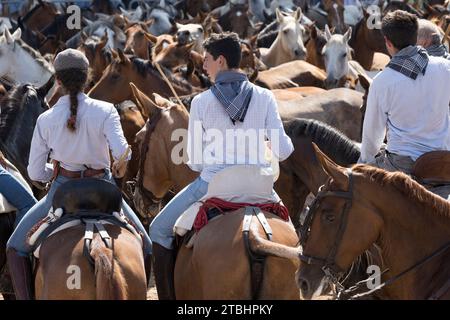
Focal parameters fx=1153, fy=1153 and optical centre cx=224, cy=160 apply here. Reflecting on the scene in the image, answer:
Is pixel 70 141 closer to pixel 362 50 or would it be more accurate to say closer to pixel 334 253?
pixel 334 253

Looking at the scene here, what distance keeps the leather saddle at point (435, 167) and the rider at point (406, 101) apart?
7.4 inches

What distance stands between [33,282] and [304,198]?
10.1ft

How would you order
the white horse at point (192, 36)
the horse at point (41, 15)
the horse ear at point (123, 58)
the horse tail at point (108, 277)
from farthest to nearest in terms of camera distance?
the horse at point (41, 15), the white horse at point (192, 36), the horse ear at point (123, 58), the horse tail at point (108, 277)

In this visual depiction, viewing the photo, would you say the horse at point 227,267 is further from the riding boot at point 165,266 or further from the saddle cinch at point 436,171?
the saddle cinch at point 436,171

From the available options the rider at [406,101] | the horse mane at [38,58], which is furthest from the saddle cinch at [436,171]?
the horse mane at [38,58]

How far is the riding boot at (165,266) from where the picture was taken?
678cm

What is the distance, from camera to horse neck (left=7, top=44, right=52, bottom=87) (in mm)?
13625

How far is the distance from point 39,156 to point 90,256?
3.65ft

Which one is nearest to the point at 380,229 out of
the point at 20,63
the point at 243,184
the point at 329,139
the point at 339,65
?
the point at 243,184

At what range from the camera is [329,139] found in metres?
8.07

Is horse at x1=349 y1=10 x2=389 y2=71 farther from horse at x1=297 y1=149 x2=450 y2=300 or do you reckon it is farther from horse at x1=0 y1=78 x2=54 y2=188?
horse at x1=297 y1=149 x2=450 y2=300
